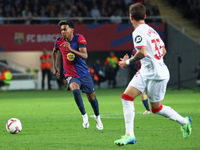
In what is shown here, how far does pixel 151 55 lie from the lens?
7.32m

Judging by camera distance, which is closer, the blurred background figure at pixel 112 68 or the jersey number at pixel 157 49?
the jersey number at pixel 157 49

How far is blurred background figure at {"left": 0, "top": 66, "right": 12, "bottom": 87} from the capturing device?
27.3 metres

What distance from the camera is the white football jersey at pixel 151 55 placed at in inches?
285

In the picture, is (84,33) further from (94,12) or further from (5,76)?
(5,76)

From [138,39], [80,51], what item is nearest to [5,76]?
[80,51]

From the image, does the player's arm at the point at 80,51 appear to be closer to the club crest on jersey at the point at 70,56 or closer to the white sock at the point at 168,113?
the club crest on jersey at the point at 70,56

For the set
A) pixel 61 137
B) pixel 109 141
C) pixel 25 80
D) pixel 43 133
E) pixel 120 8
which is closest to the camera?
pixel 109 141

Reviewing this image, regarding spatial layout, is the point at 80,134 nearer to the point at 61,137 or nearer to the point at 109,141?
the point at 61,137

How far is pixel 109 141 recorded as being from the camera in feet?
26.1

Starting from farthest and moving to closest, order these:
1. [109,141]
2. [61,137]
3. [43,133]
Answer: [43,133] → [61,137] → [109,141]

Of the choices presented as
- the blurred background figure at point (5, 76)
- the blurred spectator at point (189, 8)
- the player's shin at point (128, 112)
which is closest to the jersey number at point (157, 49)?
the player's shin at point (128, 112)

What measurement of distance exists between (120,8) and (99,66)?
4.05 meters

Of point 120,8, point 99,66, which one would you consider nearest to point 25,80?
point 99,66

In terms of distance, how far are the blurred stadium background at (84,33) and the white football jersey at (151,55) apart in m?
21.4
